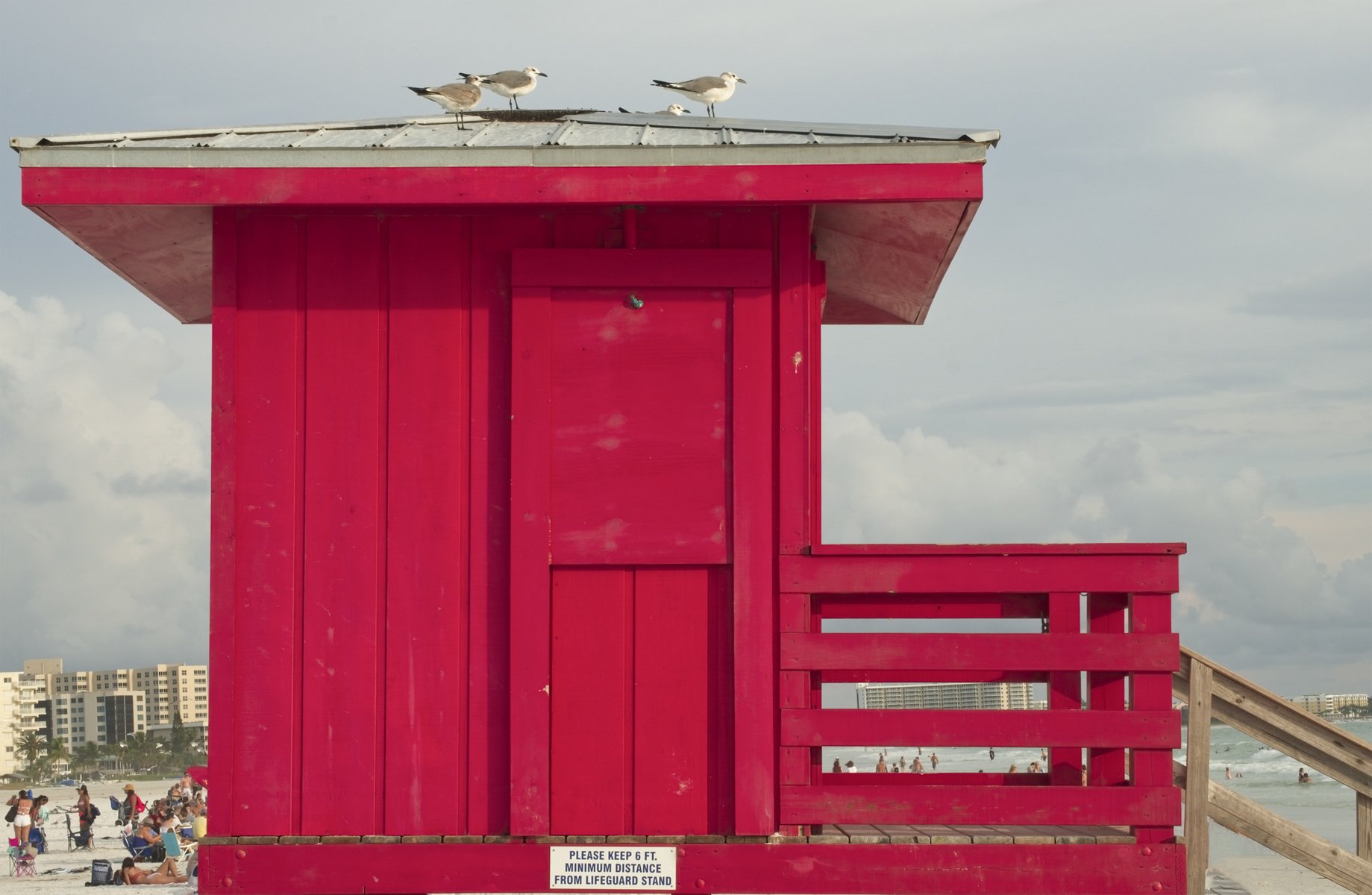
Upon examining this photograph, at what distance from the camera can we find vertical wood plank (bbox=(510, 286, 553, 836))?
308 inches

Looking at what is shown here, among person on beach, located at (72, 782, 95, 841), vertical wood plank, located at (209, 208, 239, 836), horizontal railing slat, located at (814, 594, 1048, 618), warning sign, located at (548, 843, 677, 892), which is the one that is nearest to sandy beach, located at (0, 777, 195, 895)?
person on beach, located at (72, 782, 95, 841)

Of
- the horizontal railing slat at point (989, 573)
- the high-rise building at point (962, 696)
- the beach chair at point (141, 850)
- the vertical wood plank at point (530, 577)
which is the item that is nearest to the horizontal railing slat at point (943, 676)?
the horizontal railing slat at point (989, 573)

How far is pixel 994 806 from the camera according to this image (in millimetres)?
7699

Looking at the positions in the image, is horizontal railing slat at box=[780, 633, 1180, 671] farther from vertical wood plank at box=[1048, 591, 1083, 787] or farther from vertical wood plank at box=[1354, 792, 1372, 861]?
vertical wood plank at box=[1354, 792, 1372, 861]

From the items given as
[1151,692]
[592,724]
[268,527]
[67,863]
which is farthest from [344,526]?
[67,863]

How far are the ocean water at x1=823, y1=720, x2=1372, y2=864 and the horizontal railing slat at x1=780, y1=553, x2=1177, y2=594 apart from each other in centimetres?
1555

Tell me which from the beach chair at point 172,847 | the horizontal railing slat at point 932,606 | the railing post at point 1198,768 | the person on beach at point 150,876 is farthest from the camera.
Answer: the beach chair at point 172,847

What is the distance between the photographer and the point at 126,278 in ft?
31.8

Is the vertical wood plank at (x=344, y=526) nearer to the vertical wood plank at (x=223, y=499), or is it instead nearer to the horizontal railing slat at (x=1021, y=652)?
the vertical wood plank at (x=223, y=499)

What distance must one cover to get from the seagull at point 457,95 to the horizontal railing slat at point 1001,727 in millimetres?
4434

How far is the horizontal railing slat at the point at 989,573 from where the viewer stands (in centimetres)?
773

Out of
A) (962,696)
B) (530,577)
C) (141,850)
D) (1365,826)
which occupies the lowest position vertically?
(962,696)

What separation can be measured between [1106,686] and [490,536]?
336cm

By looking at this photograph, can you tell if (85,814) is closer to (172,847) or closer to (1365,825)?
(172,847)
